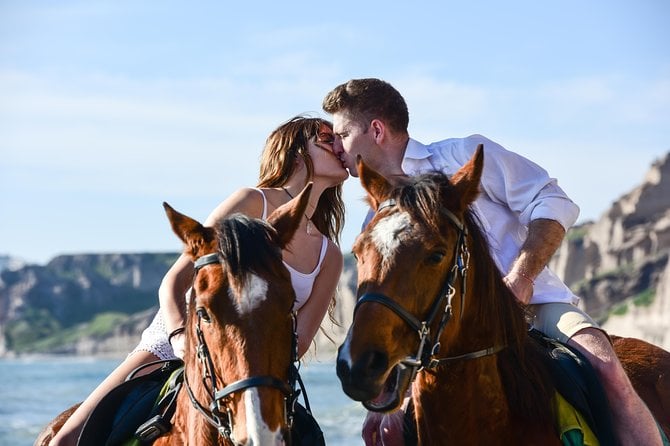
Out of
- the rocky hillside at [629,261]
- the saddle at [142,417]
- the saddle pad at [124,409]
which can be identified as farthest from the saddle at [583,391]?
the rocky hillside at [629,261]

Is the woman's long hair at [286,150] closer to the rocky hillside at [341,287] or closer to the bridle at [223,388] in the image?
the bridle at [223,388]

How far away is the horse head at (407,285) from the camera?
4.33 m

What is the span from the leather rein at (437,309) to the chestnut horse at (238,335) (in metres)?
0.41

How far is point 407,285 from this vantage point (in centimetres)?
450

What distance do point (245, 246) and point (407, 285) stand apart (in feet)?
2.40

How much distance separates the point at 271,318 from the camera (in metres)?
4.35

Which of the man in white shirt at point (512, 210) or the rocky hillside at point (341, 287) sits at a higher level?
the man in white shirt at point (512, 210)

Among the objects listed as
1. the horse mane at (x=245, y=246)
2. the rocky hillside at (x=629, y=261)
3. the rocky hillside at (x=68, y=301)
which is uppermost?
the horse mane at (x=245, y=246)

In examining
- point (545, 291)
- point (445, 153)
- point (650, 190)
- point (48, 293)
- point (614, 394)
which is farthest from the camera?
point (48, 293)

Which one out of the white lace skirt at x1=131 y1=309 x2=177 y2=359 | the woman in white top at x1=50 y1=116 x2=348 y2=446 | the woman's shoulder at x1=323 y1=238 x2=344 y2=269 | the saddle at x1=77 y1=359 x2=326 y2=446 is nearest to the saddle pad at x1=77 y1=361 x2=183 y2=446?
the saddle at x1=77 y1=359 x2=326 y2=446

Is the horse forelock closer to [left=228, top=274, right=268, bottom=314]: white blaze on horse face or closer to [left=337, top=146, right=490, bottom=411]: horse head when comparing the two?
[left=228, top=274, right=268, bottom=314]: white blaze on horse face

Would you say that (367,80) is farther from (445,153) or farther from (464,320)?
(464,320)

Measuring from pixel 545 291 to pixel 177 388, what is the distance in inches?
83.3

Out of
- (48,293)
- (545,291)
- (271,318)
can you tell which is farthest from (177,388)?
(48,293)
